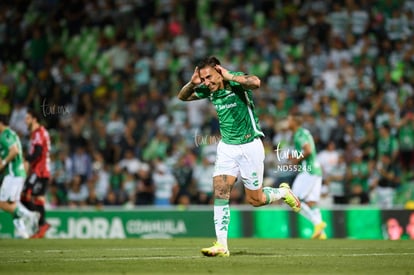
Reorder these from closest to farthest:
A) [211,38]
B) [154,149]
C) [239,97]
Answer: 1. [239,97]
2. [154,149]
3. [211,38]

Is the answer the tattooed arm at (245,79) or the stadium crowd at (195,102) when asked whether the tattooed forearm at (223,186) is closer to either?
the tattooed arm at (245,79)

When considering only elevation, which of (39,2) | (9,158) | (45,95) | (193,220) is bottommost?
(193,220)

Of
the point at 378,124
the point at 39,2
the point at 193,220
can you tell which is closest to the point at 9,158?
the point at 193,220

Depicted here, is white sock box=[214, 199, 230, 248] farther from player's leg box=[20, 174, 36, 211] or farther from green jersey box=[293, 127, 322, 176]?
player's leg box=[20, 174, 36, 211]

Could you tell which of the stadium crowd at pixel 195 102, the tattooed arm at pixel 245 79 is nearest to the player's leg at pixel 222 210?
the tattooed arm at pixel 245 79

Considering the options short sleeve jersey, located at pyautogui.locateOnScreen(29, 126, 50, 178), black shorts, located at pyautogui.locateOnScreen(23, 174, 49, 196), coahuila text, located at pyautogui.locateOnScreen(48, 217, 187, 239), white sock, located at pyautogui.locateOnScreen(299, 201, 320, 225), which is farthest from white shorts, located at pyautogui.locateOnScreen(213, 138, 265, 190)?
coahuila text, located at pyautogui.locateOnScreen(48, 217, 187, 239)

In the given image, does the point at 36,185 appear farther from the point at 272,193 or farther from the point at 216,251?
the point at 216,251

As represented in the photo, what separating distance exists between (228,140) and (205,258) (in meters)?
1.82

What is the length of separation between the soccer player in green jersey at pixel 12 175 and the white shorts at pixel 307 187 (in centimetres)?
592

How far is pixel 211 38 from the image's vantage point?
98.4 ft

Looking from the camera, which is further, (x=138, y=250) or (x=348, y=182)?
(x=348, y=182)

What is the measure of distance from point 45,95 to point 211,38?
18.6ft

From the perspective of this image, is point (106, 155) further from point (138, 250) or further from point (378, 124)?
point (138, 250)

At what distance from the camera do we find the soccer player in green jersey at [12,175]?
69.0ft
